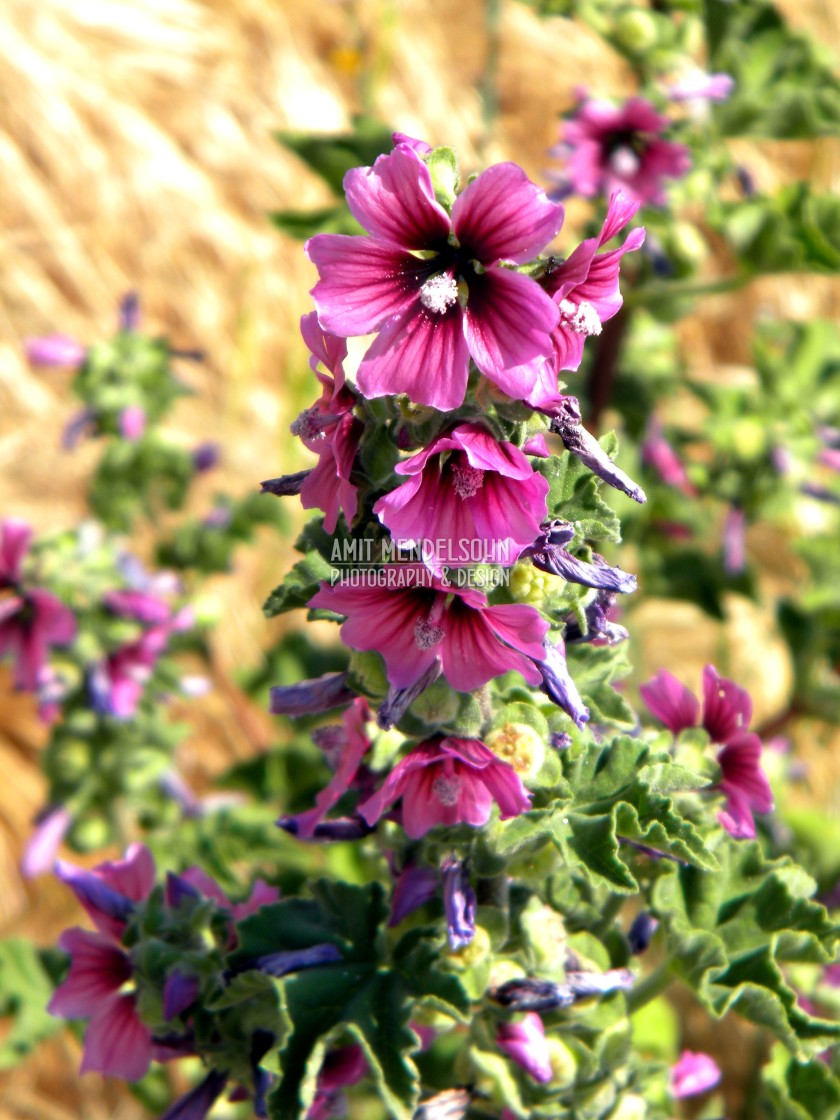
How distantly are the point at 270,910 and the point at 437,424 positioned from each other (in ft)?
2.36

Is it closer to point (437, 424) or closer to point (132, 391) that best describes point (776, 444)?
point (132, 391)

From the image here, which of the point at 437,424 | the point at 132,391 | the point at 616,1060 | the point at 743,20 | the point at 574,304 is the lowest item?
the point at 616,1060

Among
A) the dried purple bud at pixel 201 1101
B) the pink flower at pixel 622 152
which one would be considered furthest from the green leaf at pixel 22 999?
the pink flower at pixel 622 152

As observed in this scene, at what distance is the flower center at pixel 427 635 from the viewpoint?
134cm

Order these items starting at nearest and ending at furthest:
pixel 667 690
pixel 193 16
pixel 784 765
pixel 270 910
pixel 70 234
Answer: pixel 270 910
pixel 667 690
pixel 784 765
pixel 70 234
pixel 193 16

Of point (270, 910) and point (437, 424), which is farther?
point (270, 910)

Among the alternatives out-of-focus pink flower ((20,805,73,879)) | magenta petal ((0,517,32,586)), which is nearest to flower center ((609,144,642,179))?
magenta petal ((0,517,32,586))

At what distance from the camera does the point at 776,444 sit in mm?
3240

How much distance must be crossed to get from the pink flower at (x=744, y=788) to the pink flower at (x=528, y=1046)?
37cm

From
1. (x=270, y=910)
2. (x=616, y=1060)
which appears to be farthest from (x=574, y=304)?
(x=616, y=1060)

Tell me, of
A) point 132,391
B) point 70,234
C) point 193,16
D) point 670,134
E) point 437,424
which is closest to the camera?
point 437,424

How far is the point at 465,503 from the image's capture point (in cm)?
132

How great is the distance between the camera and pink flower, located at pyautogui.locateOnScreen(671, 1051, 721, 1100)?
6.43ft

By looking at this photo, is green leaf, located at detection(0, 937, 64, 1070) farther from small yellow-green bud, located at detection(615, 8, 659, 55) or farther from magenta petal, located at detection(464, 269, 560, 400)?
small yellow-green bud, located at detection(615, 8, 659, 55)
